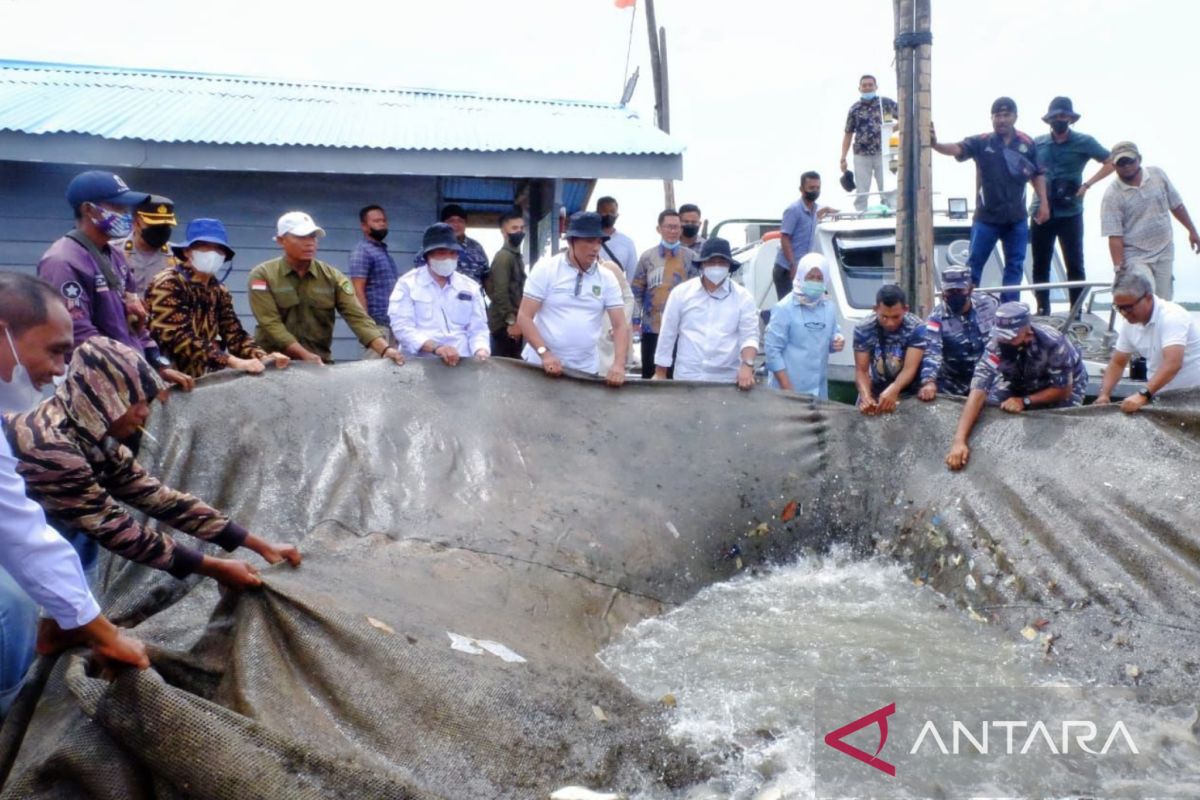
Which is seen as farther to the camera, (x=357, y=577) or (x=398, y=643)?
(x=357, y=577)

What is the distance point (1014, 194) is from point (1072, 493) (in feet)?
14.3

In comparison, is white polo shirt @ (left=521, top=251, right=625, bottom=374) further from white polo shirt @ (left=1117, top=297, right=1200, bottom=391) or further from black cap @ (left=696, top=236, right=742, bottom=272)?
white polo shirt @ (left=1117, top=297, right=1200, bottom=391)

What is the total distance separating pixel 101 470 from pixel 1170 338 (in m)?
5.19

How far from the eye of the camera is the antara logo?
335 cm

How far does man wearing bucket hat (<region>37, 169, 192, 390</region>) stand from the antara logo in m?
3.45

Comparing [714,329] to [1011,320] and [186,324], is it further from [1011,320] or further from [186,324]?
[186,324]

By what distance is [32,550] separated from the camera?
8.32 feet

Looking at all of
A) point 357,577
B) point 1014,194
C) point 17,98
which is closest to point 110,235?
point 357,577

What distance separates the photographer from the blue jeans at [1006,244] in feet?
28.2

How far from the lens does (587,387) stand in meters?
5.77

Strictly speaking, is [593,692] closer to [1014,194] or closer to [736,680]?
[736,680]

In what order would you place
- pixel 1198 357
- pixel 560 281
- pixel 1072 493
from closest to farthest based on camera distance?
pixel 1072 493
pixel 1198 357
pixel 560 281

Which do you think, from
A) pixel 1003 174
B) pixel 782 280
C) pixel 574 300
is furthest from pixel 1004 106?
pixel 574 300

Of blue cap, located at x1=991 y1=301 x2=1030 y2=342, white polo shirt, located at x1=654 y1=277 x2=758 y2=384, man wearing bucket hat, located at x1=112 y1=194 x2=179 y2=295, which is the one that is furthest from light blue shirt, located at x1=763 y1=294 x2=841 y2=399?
man wearing bucket hat, located at x1=112 y1=194 x2=179 y2=295
